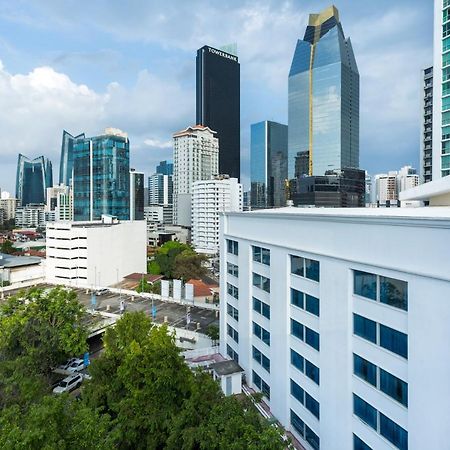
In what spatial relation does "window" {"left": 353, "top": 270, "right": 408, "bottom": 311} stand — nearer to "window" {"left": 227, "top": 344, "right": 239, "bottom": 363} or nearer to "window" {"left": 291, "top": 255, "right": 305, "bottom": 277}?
"window" {"left": 291, "top": 255, "right": 305, "bottom": 277}

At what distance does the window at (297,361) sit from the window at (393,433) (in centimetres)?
400

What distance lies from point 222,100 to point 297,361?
15557cm

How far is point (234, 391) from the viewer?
18234 mm

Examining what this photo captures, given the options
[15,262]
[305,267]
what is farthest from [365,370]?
[15,262]

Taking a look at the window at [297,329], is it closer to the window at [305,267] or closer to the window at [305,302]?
the window at [305,302]

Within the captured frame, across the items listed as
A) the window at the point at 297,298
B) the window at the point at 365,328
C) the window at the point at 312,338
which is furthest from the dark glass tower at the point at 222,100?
the window at the point at 365,328

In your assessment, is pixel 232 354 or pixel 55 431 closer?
pixel 55 431

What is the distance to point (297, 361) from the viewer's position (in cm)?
1463

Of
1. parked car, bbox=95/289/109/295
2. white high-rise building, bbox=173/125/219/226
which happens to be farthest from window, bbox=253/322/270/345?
white high-rise building, bbox=173/125/219/226

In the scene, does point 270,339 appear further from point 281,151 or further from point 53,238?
point 281,151

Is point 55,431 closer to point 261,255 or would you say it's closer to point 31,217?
point 261,255

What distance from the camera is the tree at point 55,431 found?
23.5ft

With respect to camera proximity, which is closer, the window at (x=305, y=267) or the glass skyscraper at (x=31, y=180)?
the window at (x=305, y=267)

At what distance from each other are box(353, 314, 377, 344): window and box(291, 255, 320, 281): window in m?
2.30
